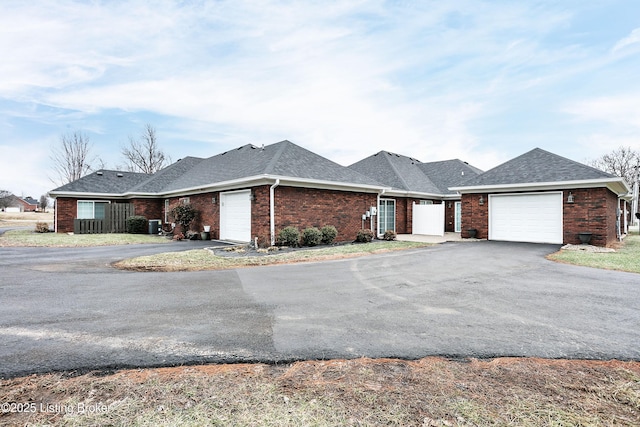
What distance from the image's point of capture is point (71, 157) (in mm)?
35781

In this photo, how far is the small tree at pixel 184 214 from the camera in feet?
56.2

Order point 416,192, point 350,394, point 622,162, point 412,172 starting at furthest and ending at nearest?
point 622,162
point 412,172
point 416,192
point 350,394

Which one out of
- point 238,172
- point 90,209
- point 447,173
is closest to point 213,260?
point 238,172

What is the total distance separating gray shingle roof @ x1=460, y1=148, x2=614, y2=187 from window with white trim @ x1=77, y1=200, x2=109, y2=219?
73.2 ft

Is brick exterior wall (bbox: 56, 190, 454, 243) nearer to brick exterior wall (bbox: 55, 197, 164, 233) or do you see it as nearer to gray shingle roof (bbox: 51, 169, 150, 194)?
brick exterior wall (bbox: 55, 197, 164, 233)

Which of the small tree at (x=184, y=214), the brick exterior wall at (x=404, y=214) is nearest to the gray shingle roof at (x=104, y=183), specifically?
the small tree at (x=184, y=214)

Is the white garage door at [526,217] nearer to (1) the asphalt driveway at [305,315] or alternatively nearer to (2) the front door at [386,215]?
(2) the front door at [386,215]

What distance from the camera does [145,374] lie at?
2938 millimetres

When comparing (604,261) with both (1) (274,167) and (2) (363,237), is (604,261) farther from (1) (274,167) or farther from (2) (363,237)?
(1) (274,167)

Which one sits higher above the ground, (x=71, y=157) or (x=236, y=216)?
(x=71, y=157)

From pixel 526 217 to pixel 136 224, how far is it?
21.3 metres

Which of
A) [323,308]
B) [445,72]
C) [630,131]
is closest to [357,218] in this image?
[445,72]

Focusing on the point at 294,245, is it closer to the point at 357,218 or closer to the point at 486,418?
the point at 357,218

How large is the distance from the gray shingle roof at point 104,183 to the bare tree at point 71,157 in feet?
51.7
